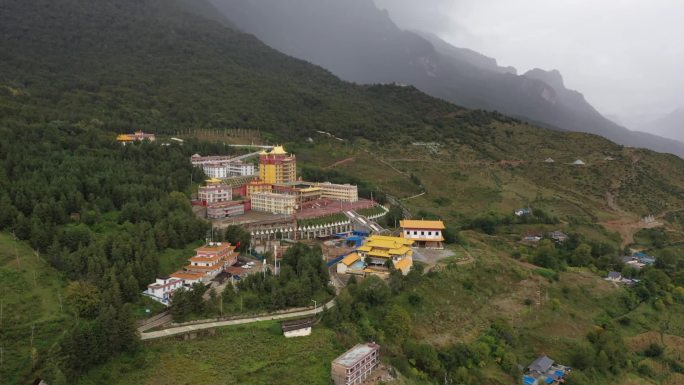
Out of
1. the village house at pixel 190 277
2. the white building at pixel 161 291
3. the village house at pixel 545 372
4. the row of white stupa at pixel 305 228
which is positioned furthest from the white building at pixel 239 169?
the village house at pixel 545 372

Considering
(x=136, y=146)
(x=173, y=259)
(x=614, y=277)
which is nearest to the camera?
(x=173, y=259)

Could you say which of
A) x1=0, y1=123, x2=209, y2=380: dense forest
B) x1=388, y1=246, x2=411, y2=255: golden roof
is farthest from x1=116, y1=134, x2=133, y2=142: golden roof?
x1=388, y1=246, x2=411, y2=255: golden roof

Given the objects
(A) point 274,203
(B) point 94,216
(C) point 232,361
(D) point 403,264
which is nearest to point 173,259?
(B) point 94,216

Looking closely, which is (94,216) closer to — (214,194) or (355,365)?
(214,194)

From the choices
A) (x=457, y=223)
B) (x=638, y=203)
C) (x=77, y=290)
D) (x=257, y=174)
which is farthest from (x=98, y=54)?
(x=638, y=203)

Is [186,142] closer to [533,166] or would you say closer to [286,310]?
[286,310]

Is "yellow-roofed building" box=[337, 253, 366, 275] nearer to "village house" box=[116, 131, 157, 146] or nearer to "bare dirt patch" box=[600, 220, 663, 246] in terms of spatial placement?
"village house" box=[116, 131, 157, 146]
